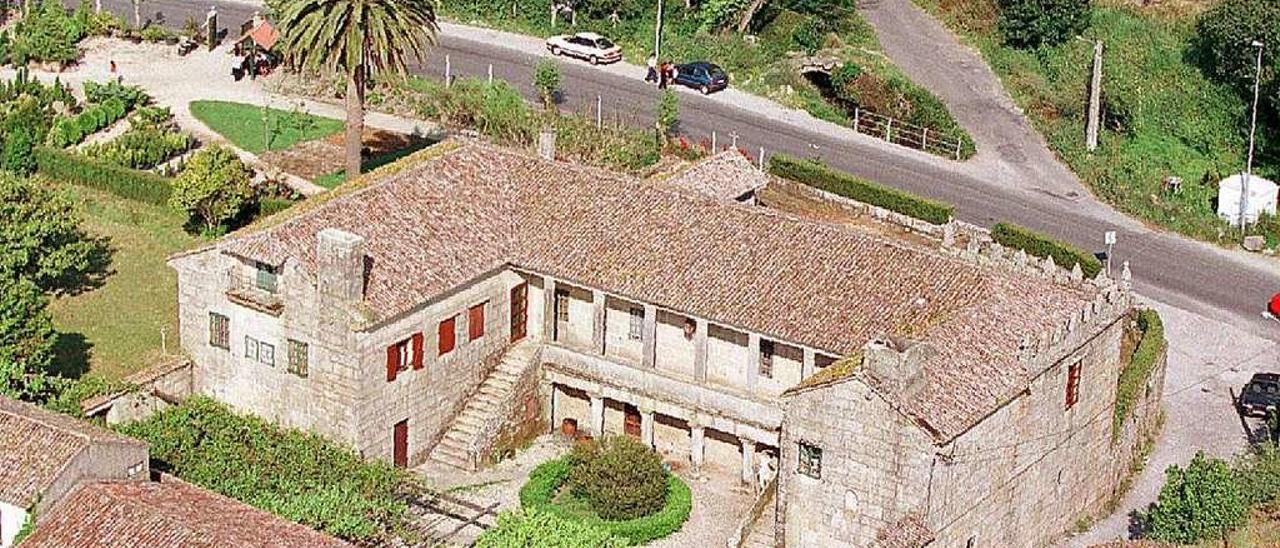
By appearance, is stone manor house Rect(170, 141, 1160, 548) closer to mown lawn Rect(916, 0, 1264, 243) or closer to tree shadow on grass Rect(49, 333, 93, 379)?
tree shadow on grass Rect(49, 333, 93, 379)

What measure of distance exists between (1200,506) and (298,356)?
105ft

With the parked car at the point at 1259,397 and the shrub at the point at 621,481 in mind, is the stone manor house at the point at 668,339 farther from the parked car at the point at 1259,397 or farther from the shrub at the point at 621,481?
the parked car at the point at 1259,397

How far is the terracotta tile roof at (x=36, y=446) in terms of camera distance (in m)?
70.2

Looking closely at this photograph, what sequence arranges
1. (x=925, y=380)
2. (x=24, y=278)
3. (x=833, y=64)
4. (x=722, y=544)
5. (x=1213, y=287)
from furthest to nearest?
1. (x=833, y=64)
2. (x=1213, y=287)
3. (x=24, y=278)
4. (x=722, y=544)
5. (x=925, y=380)

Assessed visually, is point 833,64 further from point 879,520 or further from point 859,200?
point 879,520

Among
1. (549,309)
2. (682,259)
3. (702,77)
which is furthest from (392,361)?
(702,77)

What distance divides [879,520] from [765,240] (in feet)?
46.2

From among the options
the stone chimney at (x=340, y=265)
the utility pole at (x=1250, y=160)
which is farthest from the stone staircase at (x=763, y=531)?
the utility pole at (x=1250, y=160)

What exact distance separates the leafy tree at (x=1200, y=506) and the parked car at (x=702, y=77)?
4977cm

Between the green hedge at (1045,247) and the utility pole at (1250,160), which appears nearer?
the green hedge at (1045,247)

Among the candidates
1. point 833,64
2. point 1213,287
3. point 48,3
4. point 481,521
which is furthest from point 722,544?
point 48,3

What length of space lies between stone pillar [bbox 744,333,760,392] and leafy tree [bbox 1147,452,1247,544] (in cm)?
1483

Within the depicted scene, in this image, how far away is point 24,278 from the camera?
8675 centimetres

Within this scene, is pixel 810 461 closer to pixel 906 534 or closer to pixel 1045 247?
pixel 906 534
